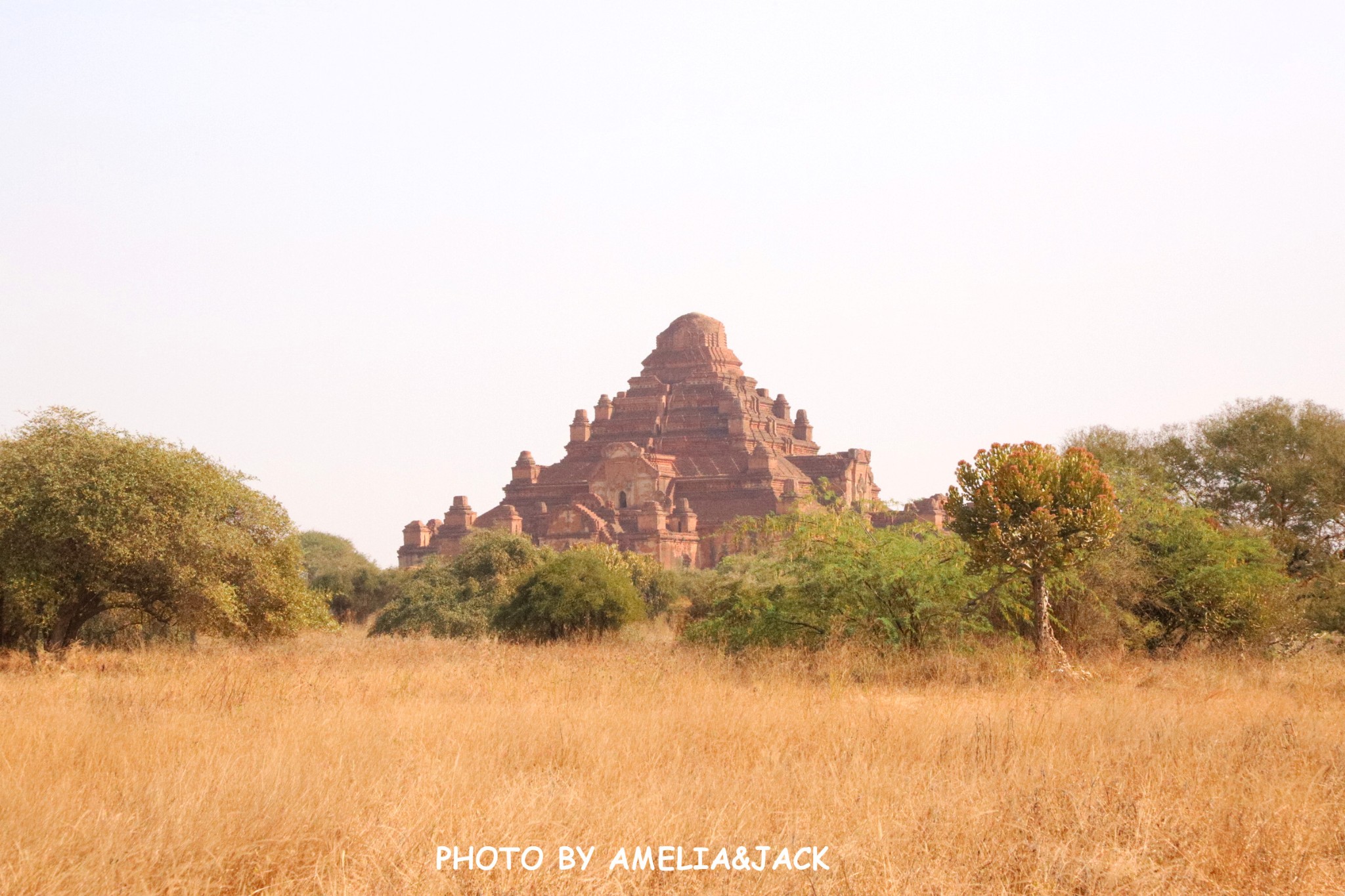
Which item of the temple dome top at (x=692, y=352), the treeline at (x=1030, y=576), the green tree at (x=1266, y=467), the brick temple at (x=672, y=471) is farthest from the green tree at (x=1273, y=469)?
the temple dome top at (x=692, y=352)

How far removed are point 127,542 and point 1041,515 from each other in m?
11.6

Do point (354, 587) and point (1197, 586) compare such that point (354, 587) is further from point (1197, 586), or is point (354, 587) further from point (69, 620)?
point (1197, 586)

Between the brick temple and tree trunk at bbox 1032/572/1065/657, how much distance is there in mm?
44062

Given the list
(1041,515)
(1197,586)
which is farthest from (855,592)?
(1197,586)

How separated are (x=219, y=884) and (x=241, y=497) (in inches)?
561

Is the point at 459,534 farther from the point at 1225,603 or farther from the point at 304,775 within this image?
the point at 304,775

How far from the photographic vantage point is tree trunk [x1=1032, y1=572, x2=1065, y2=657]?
14602mm

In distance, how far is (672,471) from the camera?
70062mm

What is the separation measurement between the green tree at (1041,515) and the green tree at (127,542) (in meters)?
10.1

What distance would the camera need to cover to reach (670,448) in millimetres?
73750

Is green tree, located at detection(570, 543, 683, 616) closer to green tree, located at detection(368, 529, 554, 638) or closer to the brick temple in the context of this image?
green tree, located at detection(368, 529, 554, 638)

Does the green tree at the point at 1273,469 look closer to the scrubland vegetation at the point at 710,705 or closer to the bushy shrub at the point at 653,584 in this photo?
the scrubland vegetation at the point at 710,705

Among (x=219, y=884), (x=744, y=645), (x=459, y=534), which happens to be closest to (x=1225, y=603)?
(x=744, y=645)

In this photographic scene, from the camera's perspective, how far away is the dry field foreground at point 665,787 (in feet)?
17.1
